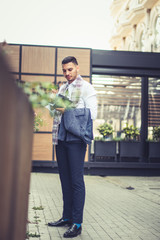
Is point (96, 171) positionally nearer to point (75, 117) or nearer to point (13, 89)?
point (75, 117)

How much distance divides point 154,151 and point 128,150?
2.91ft

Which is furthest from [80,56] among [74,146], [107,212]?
[74,146]

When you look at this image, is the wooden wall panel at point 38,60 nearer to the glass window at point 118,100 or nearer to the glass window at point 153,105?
the glass window at point 118,100

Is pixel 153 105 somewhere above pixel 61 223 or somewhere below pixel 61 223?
above

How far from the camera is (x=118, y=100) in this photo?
41.5 feet

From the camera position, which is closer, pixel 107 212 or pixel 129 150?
pixel 107 212

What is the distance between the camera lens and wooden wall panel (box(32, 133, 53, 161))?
35.6 ft

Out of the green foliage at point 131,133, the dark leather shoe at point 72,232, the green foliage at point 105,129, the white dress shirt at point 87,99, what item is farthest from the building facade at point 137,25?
the dark leather shoe at point 72,232

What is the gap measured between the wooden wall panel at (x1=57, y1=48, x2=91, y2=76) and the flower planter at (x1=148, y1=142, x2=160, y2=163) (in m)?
3.28

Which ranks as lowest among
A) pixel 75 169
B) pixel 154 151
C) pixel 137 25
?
pixel 154 151

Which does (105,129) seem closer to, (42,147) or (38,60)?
(42,147)

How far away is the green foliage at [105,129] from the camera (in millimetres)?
11539

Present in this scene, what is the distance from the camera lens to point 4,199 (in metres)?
1.22

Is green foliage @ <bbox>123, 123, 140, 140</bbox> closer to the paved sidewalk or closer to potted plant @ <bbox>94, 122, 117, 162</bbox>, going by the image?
potted plant @ <bbox>94, 122, 117, 162</bbox>
